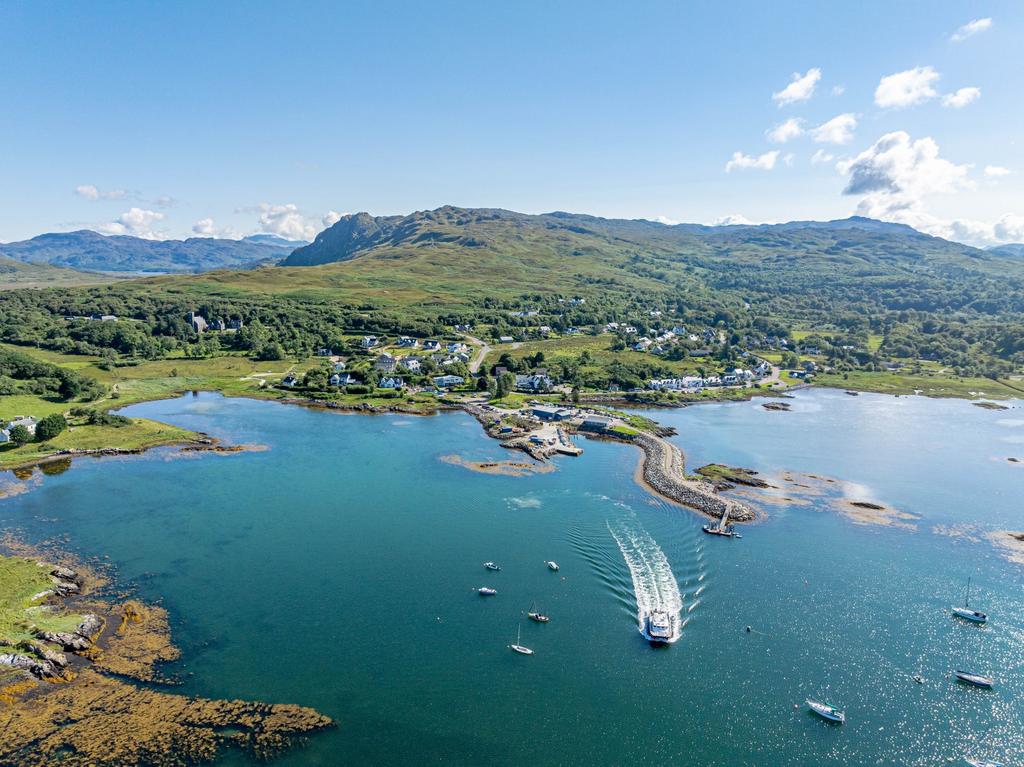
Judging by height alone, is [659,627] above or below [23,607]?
above

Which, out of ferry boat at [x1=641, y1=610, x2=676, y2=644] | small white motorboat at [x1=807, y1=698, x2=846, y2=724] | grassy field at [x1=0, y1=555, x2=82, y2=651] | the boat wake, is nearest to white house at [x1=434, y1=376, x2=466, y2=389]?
the boat wake

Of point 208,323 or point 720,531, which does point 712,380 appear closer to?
point 720,531

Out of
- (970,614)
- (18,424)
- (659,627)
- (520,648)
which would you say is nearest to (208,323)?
(18,424)

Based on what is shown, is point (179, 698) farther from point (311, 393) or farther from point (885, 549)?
point (311, 393)

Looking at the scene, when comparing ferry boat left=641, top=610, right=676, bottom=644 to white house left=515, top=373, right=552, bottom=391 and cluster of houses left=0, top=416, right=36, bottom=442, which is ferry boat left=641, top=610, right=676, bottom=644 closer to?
white house left=515, top=373, right=552, bottom=391

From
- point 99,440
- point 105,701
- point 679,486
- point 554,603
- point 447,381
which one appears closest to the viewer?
point 105,701

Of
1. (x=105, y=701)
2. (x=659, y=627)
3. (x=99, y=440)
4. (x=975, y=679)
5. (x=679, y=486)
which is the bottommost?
(x=105, y=701)

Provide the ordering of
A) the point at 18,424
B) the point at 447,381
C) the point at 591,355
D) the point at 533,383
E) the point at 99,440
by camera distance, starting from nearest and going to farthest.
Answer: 1. the point at 18,424
2. the point at 99,440
3. the point at 447,381
4. the point at 533,383
5. the point at 591,355
